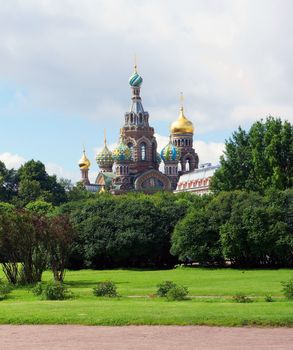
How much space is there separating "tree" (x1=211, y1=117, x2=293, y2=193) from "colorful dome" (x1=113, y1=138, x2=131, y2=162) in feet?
202

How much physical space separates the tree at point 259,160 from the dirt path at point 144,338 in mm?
49399

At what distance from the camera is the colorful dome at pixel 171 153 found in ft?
470

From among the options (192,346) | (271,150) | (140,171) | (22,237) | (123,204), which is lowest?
(192,346)

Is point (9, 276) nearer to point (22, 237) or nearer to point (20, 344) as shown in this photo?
point (22, 237)

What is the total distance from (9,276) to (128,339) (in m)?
23.2

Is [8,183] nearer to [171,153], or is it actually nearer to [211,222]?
[171,153]

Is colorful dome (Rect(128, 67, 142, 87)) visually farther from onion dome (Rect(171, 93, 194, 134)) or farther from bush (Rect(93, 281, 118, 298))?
bush (Rect(93, 281, 118, 298))

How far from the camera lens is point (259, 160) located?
69.7 meters

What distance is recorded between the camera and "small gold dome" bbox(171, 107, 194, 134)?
479 feet

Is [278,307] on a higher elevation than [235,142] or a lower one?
lower

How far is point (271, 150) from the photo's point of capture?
68.6 meters

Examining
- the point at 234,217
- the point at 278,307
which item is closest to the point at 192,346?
the point at 278,307

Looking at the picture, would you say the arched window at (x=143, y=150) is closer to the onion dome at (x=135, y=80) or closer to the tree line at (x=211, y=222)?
the onion dome at (x=135, y=80)

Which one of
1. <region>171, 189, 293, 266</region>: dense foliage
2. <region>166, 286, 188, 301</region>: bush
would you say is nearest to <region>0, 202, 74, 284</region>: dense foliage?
<region>166, 286, 188, 301</region>: bush
